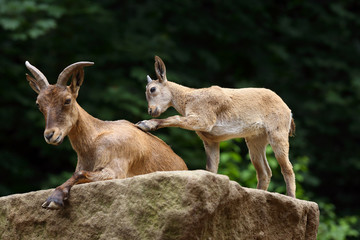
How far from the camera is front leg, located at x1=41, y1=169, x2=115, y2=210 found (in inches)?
186

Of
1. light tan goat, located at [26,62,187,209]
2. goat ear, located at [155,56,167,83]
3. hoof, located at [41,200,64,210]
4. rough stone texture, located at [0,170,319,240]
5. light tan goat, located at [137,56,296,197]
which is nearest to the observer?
rough stone texture, located at [0,170,319,240]

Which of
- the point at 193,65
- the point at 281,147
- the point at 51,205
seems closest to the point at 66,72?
the point at 51,205

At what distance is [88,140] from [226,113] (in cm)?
134

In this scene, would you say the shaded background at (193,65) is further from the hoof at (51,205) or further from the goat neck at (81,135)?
the hoof at (51,205)

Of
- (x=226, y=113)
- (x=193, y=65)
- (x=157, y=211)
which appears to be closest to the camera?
(x=157, y=211)

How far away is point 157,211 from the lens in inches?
177

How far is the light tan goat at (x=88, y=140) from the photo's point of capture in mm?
4910

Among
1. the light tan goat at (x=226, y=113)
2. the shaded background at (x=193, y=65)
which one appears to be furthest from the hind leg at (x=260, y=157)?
the shaded background at (x=193, y=65)

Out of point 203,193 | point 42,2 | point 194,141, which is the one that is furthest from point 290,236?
point 42,2

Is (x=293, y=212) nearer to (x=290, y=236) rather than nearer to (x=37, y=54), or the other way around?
(x=290, y=236)

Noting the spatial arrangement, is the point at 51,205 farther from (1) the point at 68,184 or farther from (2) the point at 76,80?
(2) the point at 76,80

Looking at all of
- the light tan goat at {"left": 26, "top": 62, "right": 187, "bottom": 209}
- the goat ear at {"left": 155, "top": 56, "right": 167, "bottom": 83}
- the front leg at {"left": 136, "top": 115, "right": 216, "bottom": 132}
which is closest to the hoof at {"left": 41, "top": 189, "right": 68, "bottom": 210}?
the light tan goat at {"left": 26, "top": 62, "right": 187, "bottom": 209}

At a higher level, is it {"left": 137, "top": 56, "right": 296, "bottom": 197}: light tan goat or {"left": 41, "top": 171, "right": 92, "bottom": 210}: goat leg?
{"left": 137, "top": 56, "right": 296, "bottom": 197}: light tan goat

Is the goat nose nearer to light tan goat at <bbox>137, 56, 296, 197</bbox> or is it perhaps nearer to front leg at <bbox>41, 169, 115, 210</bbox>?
front leg at <bbox>41, 169, 115, 210</bbox>
